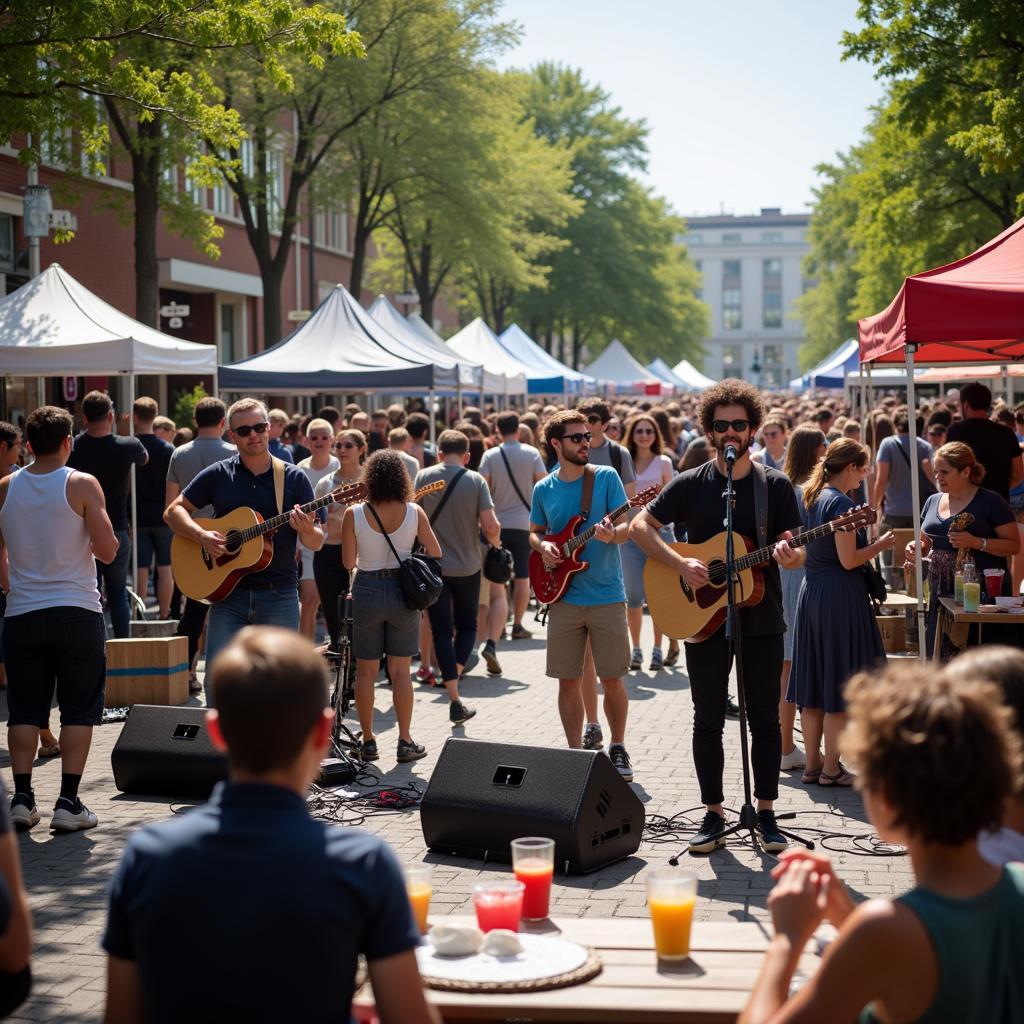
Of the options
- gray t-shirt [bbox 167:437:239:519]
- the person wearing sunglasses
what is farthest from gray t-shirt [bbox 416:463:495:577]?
the person wearing sunglasses

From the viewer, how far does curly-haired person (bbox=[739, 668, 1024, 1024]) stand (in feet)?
7.58

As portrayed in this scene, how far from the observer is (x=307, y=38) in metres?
13.3

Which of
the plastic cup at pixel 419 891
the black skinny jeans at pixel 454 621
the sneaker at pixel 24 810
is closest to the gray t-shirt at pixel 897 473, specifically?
the black skinny jeans at pixel 454 621

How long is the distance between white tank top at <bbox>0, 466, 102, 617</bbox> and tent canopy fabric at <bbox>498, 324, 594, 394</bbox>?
21556 millimetres

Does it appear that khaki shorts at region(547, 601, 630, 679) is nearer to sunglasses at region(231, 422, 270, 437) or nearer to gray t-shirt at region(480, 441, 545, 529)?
sunglasses at region(231, 422, 270, 437)

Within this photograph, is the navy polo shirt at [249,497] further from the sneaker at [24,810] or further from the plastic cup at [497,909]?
the plastic cup at [497,909]

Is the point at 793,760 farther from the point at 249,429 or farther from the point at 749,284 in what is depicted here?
the point at 749,284

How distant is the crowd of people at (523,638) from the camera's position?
236 cm

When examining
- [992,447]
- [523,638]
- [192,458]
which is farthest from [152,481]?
[992,447]

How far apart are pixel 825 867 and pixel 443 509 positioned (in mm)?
8068

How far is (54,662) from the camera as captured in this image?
23.6 feet

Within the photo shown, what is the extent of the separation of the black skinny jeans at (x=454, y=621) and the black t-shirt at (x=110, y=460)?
8.64 ft

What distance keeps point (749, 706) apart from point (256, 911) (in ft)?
14.8

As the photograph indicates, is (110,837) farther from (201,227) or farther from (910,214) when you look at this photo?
(910,214)
